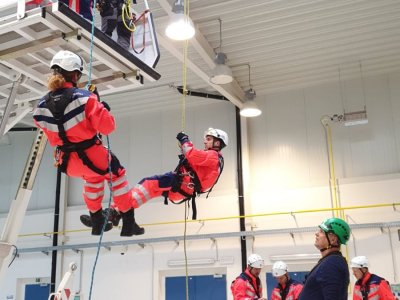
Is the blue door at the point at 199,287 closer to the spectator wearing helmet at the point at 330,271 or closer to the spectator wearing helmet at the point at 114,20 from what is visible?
the spectator wearing helmet at the point at 114,20

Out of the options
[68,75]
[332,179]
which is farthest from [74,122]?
[332,179]

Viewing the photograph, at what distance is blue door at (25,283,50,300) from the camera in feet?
44.4

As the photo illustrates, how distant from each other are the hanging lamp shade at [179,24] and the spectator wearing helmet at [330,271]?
482 centimetres

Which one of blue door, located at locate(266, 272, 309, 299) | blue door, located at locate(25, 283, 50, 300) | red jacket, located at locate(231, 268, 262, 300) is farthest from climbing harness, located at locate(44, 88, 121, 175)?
blue door, located at locate(25, 283, 50, 300)

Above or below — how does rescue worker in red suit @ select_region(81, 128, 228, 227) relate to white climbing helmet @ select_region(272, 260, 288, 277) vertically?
above

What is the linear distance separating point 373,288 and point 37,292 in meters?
9.02

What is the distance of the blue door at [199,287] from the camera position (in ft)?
39.3

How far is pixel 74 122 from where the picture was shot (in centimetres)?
416

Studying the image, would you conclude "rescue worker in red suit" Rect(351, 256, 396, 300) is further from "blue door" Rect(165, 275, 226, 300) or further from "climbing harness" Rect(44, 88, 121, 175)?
"climbing harness" Rect(44, 88, 121, 175)

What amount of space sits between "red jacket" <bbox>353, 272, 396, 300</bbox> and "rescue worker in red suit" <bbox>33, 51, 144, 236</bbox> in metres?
6.32

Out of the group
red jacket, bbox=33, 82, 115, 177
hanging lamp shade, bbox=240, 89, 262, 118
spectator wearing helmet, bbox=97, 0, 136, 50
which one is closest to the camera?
red jacket, bbox=33, 82, 115, 177

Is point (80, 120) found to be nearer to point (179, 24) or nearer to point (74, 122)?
point (74, 122)

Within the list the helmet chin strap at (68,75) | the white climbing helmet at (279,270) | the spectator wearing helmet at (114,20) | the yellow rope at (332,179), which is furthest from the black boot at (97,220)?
the yellow rope at (332,179)

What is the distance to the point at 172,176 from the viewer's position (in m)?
5.61
